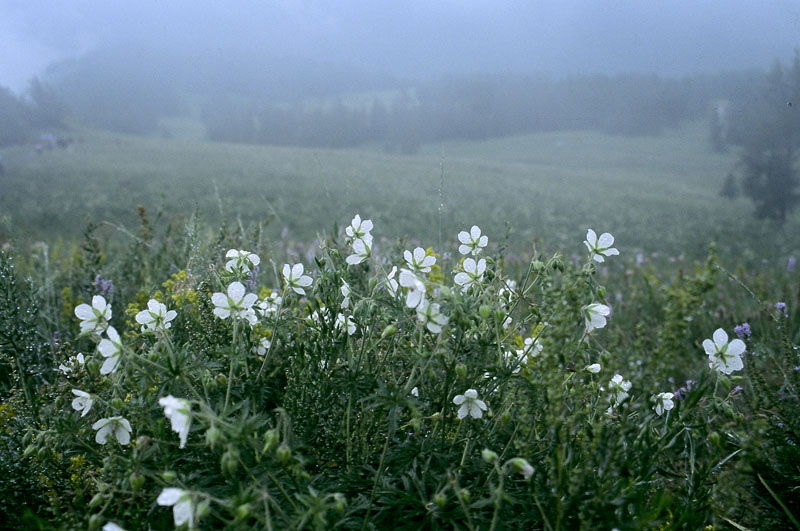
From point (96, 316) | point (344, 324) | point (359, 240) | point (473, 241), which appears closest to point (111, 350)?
point (96, 316)

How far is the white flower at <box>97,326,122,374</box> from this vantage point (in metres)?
1.14

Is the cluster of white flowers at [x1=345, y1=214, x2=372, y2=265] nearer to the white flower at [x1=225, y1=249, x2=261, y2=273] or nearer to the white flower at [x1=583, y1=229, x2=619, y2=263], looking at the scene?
the white flower at [x1=225, y1=249, x2=261, y2=273]

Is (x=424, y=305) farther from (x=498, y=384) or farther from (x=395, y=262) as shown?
(x=395, y=262)

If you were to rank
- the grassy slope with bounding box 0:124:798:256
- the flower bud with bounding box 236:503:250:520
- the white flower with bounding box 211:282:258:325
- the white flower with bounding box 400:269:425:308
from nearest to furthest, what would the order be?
the flower bud with bounding box 236:503:250:520 < the white flower with bounding box 400:269:425:308 < the white flower with bounding box 211:282:258:325 < the grassy slope with bounding box 0:124:798:256

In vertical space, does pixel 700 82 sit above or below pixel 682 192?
above

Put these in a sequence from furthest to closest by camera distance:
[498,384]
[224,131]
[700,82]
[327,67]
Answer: [327,67] → [224,131] → [700,82] → [498,384]

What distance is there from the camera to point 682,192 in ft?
90.1

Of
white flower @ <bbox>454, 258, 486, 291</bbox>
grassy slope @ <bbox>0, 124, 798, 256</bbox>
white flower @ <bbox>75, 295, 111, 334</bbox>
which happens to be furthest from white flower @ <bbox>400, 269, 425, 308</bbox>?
grassy slope @ <bbox>0, 124, 798, 256</bbox>

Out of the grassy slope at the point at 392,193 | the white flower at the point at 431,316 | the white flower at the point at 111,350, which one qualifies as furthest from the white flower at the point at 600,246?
the grassy slope at the point at 392,193

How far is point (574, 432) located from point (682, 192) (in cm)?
3012

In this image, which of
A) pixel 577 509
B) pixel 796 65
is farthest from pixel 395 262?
pixel 796 65

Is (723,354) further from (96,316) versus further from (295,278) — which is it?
(96,316)

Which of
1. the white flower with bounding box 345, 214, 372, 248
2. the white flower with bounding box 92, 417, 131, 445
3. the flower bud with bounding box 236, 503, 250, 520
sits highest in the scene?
the white flower with bounding box 345, 214, 372, 248

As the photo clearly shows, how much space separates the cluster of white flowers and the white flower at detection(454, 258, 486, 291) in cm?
29
